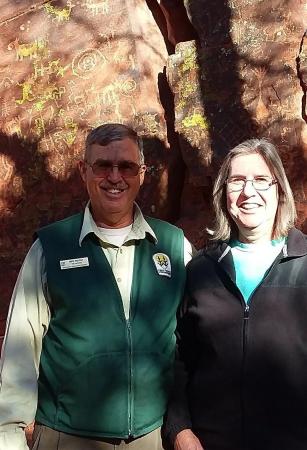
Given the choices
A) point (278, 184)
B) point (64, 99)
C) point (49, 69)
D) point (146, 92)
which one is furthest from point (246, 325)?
point (49, 69)

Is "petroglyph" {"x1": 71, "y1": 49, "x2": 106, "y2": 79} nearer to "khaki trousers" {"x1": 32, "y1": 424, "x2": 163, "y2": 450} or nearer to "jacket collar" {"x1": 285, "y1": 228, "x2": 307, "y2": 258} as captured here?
"jacket collar" {"x1": 285, "y1": 228, "x2": 307, "y2": 258}

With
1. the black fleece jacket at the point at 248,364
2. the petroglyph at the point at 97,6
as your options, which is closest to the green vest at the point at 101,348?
the black fleece jacket at the point at 248,364

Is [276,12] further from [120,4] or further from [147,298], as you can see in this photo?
[147,298]

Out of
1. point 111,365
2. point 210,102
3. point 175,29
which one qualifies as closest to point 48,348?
point 111,365

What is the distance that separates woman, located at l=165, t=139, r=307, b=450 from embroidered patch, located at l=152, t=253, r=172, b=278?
0.31ft

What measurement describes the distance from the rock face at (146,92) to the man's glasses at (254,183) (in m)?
3.19

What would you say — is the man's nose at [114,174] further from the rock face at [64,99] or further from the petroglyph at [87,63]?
the petroglyph at [87,63]

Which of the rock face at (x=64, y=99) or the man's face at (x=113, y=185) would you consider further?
the rock face at (x=64, y=99)

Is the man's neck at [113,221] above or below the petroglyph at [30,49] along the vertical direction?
below

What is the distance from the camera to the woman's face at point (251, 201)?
242cm

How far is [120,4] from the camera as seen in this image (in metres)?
6.50

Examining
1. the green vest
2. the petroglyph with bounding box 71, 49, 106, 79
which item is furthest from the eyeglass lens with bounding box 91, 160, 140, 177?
the petroglyph with bounding box 71, 49, 106, 79

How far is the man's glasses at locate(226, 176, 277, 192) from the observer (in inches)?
96.7

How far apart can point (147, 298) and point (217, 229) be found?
0.43m
